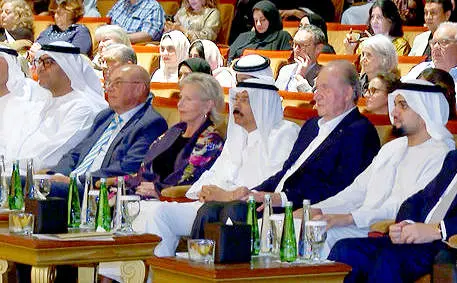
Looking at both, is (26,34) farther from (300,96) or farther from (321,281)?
(321,281)

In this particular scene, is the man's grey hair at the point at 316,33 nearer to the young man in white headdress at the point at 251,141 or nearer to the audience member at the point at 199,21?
the audience member at the point at 199,21

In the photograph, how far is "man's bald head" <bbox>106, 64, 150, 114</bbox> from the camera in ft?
23.9

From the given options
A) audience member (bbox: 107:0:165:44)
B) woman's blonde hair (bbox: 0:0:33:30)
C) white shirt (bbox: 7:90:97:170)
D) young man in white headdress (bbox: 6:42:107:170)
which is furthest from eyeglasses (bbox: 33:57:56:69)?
woman's blonde hair (bbox: 0:0:33:30)

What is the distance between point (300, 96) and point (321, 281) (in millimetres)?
2804

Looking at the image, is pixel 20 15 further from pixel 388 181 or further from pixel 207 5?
pixel 388 181

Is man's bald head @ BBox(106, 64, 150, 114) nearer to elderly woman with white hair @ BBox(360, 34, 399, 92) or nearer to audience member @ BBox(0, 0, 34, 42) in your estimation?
elderly woman with white hair @ BBox(360, 34, 399, 92)

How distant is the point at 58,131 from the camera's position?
787 centimetres

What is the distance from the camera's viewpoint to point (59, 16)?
35.6ft

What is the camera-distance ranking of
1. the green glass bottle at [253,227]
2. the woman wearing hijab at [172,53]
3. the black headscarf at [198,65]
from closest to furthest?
the green glass bottle at [253,227]
the black headscarf at [198,65]
the woman wearing hijab at [172,53]

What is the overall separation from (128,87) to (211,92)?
0.56 meters

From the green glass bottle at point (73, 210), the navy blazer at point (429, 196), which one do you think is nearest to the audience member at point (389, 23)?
the navy blazer at point (429, 196)

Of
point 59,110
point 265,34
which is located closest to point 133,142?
point 59,110

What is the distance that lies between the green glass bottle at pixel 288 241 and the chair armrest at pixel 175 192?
63.7 inches

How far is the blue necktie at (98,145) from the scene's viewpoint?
7.45 metres
